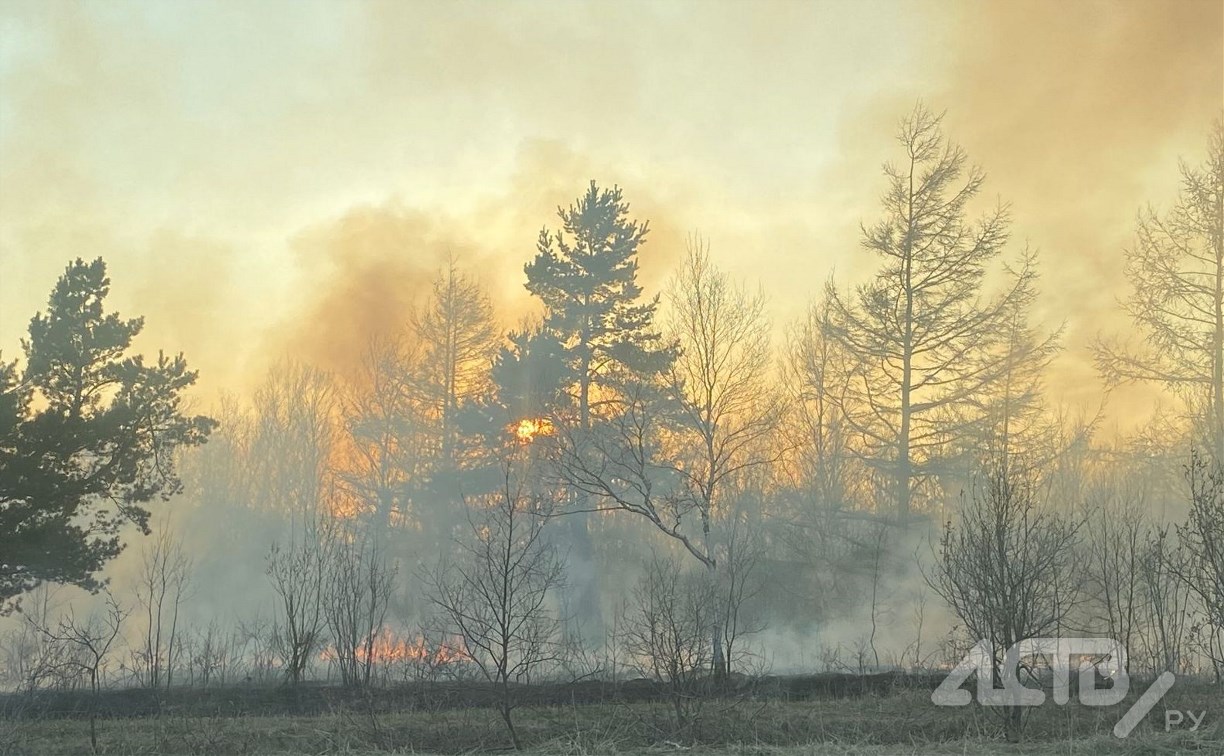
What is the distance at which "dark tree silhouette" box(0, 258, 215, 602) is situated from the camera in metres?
19.7

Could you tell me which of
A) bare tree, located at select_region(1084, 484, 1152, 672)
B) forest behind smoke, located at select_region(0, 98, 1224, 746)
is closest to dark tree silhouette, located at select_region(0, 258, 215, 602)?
forest behind smoke, located at select_region(0, 98, 1224, 746)

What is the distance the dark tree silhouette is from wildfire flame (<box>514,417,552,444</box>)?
11968 mm

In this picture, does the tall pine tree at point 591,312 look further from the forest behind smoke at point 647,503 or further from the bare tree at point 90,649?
the bare tree at point 90,649

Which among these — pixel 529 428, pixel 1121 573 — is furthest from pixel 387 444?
pixel 1121 573

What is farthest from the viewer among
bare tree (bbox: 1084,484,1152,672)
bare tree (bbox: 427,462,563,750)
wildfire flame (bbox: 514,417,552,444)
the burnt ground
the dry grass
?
wildfire flame (bbox: 514,417,552,444)

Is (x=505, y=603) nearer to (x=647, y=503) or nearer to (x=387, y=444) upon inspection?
(x=647, y=503)

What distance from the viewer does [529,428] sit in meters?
34.6

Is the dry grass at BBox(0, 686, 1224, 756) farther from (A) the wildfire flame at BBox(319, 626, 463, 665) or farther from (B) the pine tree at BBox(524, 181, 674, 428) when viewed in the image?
(B) the pine tree at BBox(524, 181, 674, 428)

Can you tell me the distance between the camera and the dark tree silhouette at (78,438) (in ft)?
64.6

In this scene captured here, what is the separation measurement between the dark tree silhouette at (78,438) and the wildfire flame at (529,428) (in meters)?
12.0

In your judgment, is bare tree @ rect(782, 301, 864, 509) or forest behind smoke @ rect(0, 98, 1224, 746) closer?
forest behind smoke @ rect(0, 98, 1224, 746)

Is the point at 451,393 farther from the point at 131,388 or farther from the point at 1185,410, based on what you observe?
the point at 1185,410

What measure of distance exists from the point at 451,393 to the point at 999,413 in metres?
23.1

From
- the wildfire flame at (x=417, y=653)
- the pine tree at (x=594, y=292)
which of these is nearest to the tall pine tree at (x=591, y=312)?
the pine tree at (x=594, y=292)
